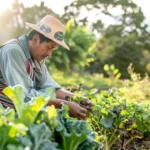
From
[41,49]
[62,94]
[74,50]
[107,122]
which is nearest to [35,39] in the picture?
[41,49]

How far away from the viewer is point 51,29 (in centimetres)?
401

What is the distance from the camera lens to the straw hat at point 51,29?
12.7ft

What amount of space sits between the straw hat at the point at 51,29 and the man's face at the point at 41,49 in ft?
0.22

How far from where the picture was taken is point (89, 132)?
82.4 inches

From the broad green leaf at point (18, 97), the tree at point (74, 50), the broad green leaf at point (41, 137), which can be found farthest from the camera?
the tree at point (74, 50)

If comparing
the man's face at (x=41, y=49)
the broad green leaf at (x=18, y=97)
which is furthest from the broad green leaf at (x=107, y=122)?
the broad green leaf at (x=18, y=97)

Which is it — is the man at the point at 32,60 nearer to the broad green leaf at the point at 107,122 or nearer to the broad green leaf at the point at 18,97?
the broad green leaf at the point at 107,122

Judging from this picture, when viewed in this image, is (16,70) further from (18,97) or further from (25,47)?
(18,97)

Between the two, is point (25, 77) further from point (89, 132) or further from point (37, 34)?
point (89, 132)

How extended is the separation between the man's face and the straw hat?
67 mm

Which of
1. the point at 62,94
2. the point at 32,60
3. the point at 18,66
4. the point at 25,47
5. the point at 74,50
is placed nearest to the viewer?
the point at 18,66

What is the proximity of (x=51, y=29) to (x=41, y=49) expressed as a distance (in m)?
0.28

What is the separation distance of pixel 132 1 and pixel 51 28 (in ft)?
129

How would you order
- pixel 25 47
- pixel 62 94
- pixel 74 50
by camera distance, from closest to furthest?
pixel 25 47
pixel 62 94
pixel 74 50
